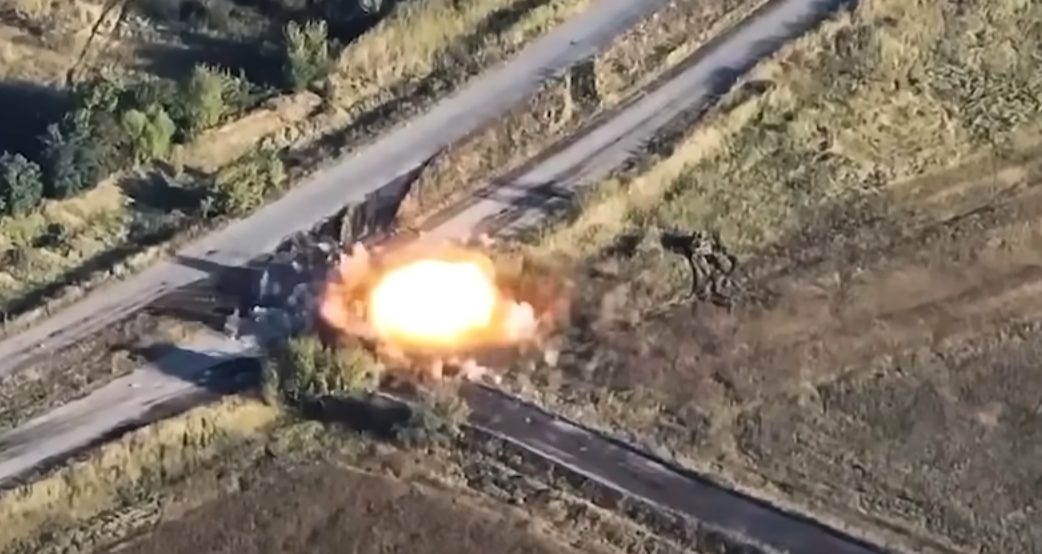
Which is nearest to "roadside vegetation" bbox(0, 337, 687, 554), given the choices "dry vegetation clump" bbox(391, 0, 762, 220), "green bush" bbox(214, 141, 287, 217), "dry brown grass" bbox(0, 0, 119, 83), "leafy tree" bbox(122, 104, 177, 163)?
"green bush" bbox(214, 141, 287, 217)

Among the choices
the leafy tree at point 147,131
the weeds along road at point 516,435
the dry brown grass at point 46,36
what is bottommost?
the weeds along road at point 516,435

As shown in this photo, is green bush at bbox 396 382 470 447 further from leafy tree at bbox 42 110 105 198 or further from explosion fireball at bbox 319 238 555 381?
leafy tree at bbox 42 110 105 198

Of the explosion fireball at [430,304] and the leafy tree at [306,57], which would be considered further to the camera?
the leafy tree at [306,57]

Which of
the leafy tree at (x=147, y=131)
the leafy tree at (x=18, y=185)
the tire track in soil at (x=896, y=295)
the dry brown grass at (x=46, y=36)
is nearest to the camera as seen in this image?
the tire track in soil at (x=896, y=295)

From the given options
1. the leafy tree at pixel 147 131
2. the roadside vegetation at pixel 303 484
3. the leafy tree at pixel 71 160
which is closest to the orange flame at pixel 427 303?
the roadside vegetation at pixel 303 484

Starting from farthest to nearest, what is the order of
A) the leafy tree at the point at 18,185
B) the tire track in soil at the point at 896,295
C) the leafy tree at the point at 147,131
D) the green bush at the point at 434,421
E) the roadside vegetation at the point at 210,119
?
the leafy tree at the point at 147,131 < the roadside vegetation at the point at 210,119 < the leafy tree at the point at 18,185 < the tire track in soil at the point at 896,295 < the green bush at the point at 434,421

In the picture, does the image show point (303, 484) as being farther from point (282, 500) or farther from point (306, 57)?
point (306, 57)

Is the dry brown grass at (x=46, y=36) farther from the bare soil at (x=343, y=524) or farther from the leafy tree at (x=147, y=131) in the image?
the bare soil at (x=343, y=524)
